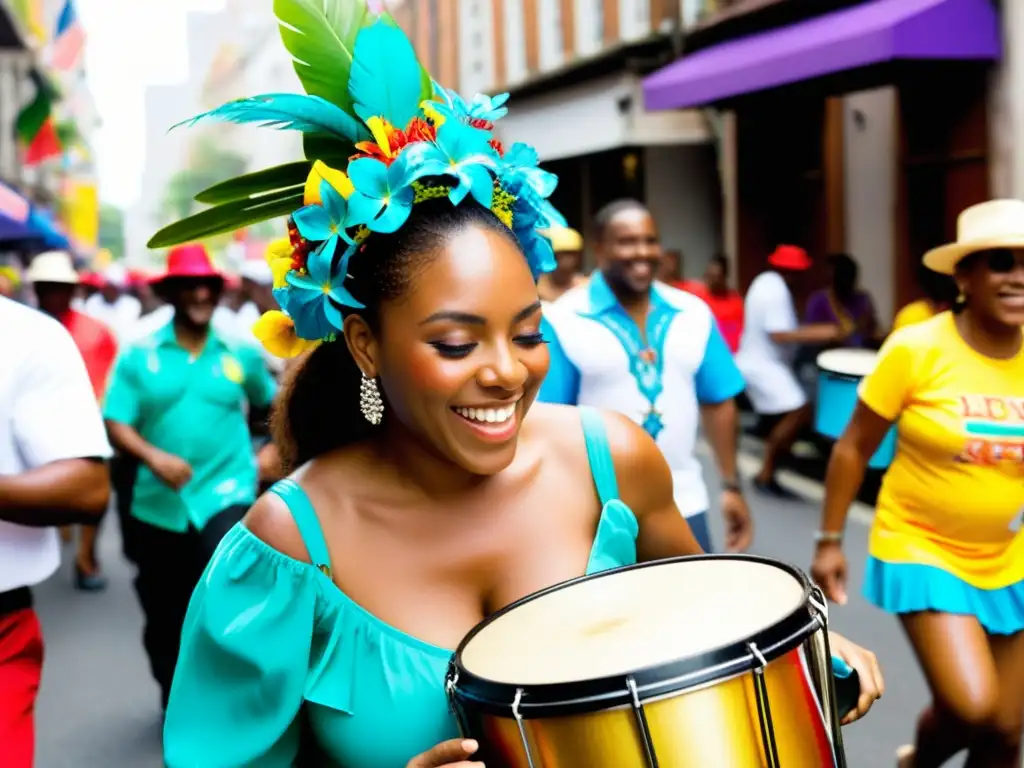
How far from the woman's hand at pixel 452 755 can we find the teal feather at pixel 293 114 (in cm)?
96

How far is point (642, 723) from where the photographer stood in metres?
1.62

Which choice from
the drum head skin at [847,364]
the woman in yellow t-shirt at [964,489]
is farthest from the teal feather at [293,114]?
the drum head skin at [847,364]

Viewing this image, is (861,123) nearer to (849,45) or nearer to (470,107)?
(849,45)

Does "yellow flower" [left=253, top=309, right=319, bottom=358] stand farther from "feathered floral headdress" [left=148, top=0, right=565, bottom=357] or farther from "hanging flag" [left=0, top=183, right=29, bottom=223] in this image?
"hanging flag" [left=0, top=183, right=29, bottom=223]

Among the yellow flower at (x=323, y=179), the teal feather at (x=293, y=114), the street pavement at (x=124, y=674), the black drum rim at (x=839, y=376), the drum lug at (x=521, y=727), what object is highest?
the teal feather at (x=293, y=114)

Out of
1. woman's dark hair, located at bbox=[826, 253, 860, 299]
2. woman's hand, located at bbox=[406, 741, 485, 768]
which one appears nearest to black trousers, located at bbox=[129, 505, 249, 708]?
woman's hand, located at bbox=[406, 741, 485, 768]

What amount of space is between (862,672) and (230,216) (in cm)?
127

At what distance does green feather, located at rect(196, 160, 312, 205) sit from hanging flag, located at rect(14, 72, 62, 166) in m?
25.6

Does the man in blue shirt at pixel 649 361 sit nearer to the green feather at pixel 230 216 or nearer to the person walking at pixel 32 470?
the person walking at pixel 32 470

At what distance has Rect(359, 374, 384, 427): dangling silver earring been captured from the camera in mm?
2137

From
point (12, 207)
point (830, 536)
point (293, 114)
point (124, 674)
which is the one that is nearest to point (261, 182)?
point (293, 114)

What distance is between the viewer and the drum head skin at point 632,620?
5.74ft

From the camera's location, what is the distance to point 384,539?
6.85ft

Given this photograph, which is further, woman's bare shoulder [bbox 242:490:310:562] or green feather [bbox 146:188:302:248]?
green feather [bbox 146:188:302:248]
